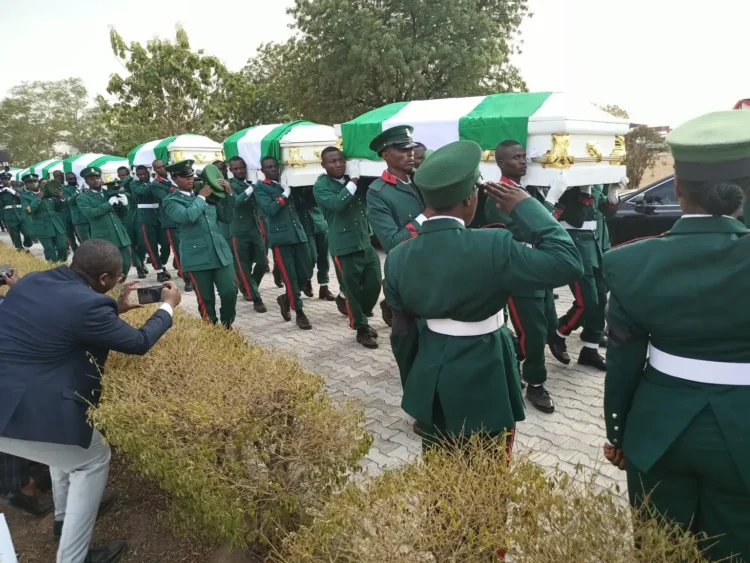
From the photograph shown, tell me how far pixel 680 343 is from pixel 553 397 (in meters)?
2.45

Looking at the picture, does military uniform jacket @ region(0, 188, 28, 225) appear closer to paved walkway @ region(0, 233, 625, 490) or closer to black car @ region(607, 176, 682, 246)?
paved walkway @ region(0, 233, 625, 490)

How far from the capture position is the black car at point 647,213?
6605 mm

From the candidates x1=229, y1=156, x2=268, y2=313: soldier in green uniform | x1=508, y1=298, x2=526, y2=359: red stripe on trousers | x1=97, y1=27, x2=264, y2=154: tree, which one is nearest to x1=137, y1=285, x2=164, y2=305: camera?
x1=508, y1=298, x2=526, y2=359: red stripe on trousers

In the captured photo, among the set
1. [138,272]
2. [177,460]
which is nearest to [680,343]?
[177,460]

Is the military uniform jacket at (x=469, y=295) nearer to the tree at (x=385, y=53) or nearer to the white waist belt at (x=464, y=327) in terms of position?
the white waist belt at (x=464, y=327)

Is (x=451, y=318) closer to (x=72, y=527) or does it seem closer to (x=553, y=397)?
(x=72, y=527)

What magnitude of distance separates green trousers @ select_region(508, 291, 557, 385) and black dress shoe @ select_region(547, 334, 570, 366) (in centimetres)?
80

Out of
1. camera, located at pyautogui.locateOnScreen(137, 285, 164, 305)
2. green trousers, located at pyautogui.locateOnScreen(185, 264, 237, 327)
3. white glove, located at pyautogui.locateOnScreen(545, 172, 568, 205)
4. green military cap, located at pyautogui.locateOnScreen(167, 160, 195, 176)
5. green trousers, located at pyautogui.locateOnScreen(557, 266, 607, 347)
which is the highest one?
green military cap, located at pyautogui.locateOnScreen(167, 160, 195, 176)

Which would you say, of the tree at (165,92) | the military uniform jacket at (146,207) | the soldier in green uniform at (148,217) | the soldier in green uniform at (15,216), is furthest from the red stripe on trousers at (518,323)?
→ the tree at (165,92)

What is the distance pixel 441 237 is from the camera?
1989 millimetres

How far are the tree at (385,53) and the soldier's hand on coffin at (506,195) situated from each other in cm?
1531

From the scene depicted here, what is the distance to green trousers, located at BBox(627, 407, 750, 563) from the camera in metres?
1.39

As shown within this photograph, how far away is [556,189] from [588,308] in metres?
1.04

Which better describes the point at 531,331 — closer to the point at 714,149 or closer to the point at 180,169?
the point at 714,149
